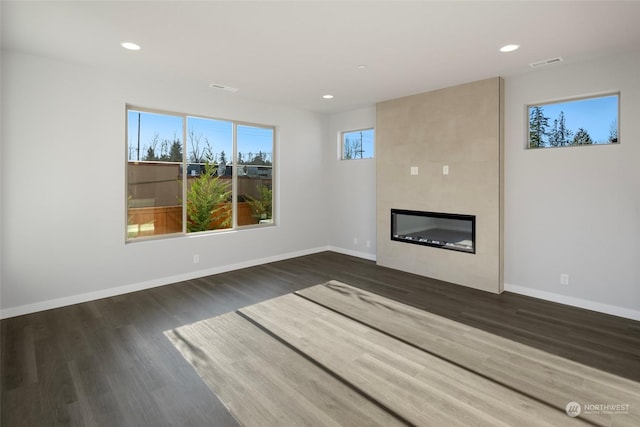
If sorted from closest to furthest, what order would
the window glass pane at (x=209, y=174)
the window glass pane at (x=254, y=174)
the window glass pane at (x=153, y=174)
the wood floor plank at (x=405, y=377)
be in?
the wood floor plank at (x=405, y=377)
the window glass pane at (x=153, y=174)
the window glass pane at (x=209, y=174)
the window glass pane at (x=254, y=174)

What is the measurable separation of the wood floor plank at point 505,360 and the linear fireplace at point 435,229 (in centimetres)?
144

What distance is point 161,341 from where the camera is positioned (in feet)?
9.53

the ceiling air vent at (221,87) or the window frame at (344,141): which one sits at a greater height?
the ceiling air vent at (221,87)

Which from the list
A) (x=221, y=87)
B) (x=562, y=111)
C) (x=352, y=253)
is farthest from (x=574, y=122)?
(x=221, y=87)

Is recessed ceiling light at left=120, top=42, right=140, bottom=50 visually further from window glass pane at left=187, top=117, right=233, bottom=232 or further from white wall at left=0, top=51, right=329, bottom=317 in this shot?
window glass pane at left=187, top=117, right=233, bottom=232

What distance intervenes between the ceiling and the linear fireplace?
188 centimetres

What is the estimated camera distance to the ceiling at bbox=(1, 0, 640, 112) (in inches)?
98.6

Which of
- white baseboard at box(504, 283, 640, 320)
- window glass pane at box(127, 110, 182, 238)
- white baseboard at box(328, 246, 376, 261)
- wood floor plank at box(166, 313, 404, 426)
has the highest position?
window glass pane at box(127, 110, 182, 238)

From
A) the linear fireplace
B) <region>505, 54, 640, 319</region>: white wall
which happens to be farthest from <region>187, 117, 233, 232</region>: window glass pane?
<region>505, 54, 640, 319</region>: white wall

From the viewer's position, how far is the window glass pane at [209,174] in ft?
16.1

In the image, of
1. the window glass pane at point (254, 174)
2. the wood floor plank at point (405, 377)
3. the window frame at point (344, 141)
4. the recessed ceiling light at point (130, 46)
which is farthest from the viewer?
the window frame at point (344, 141)

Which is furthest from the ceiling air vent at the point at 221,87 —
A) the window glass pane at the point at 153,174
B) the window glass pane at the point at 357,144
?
the window glass pane at the point at 357,144

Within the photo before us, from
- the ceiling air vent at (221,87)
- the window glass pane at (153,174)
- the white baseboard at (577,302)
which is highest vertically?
the ceiling air vent at (221,87)

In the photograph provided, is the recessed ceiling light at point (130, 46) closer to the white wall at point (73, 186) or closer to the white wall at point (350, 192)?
the white wall at point (73, 186)
